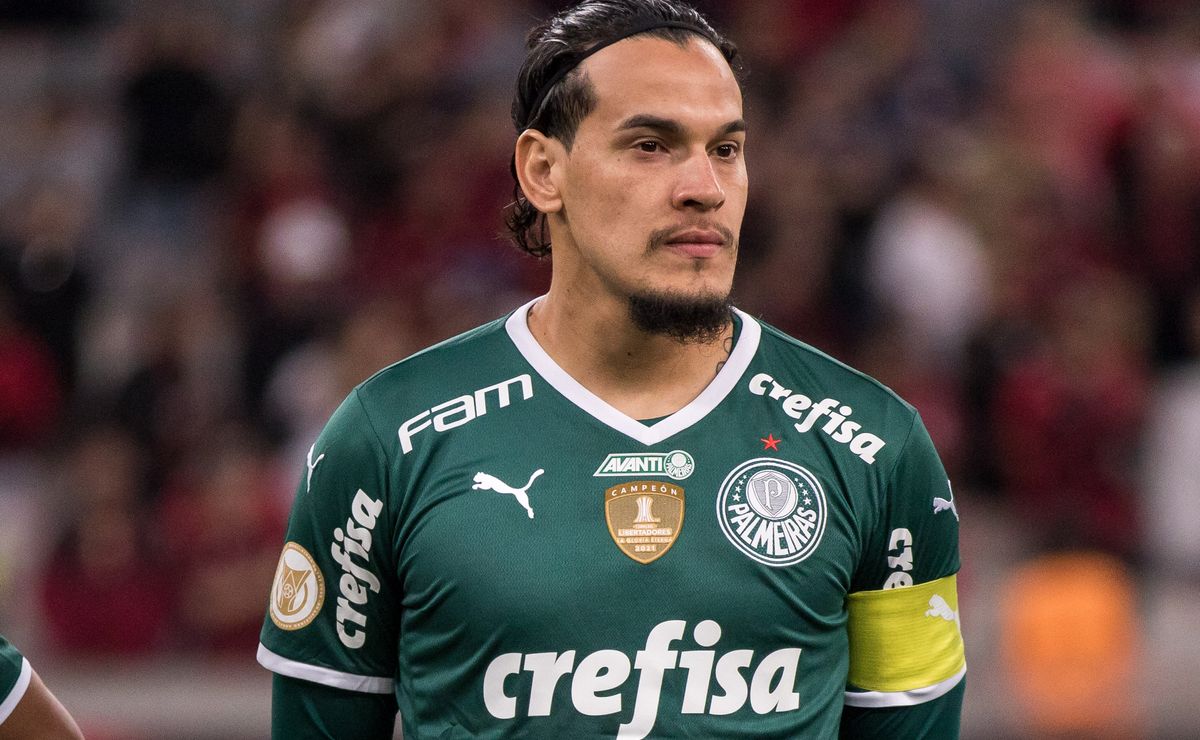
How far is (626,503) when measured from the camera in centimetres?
307

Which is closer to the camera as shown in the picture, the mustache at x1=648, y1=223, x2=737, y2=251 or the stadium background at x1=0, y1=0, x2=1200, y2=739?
the mustache at x1=648, y1=223, x2=737, y2=251

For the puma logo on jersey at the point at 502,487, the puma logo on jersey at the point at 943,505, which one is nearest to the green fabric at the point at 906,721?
the puma logo on jersey at the point at 943,505

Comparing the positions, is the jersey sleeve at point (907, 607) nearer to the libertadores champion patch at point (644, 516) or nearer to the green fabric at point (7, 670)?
the libertadores champion patch at point (644, 516)

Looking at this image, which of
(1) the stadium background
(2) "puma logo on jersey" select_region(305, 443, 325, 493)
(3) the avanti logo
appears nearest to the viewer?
(3) the avanti logo

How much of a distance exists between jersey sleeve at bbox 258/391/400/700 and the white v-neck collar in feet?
1.09

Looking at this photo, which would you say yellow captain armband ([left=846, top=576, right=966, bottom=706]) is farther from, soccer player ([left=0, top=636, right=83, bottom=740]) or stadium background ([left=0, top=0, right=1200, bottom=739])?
stadium background ([left=0, top=0, right=1200, bottom=739])

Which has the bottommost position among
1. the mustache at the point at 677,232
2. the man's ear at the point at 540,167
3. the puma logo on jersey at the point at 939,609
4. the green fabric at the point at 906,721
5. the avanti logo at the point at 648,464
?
the green fabric at the point at 906,721

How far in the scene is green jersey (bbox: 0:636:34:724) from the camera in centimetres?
304

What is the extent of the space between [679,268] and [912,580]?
2.33ft

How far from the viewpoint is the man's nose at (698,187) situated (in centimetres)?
307

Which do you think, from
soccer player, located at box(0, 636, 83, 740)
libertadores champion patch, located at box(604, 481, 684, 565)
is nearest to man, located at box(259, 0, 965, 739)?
libertadores champion patch, located at box(604, 481, 684, 565)

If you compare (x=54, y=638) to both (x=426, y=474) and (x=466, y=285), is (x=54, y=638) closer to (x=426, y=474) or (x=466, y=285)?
(x=466, y=285)

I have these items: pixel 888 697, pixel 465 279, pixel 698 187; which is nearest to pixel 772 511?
pixel 888 697

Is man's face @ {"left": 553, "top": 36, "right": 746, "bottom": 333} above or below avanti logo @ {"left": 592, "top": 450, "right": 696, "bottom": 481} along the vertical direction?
above
